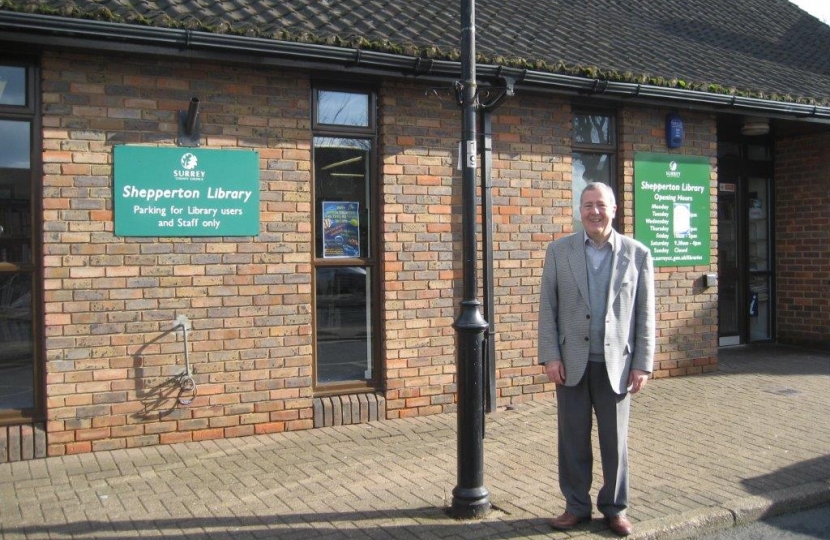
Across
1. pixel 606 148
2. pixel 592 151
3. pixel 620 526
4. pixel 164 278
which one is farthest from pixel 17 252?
pixel 606 148

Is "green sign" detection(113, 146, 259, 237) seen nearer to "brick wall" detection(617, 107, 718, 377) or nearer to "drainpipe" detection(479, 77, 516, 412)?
"drainpipe" detection(479, 77, 516, 412)

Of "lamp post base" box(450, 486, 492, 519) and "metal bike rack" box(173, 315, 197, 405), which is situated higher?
"metal bike rack" box(173, 315, 197, 405)

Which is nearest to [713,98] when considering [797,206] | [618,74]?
[618,74]

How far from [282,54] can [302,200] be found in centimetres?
122

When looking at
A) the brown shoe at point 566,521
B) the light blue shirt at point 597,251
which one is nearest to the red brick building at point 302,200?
the light blue shirt at point 597,251

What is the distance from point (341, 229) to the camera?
729 cm

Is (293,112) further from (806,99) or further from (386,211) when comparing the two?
(806,99)

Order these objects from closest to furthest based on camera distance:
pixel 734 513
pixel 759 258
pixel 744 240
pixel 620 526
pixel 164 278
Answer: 1. pixel 620 526
2. pixel 734 513
3. pixel 164 278
4. pixel 744 240
5. pixel 759 258

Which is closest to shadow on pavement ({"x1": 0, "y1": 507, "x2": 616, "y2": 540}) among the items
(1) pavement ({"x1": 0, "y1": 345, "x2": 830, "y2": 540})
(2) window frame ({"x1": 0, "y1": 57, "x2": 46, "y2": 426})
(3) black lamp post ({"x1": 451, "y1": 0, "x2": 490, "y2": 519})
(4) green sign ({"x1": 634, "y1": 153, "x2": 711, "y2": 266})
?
(1) pavement ({"x1": 0, "y1": 345, "x2": 830, "y2": 540})

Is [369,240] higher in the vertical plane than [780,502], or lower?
Result: higher

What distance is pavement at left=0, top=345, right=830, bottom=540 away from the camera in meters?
4.70

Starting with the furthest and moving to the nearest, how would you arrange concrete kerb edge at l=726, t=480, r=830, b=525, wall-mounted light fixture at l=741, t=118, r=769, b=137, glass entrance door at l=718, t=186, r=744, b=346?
1. glass entrance door at l=718, t=186, r=744, b=346
2. wall-mounted light fixture at l=741, t=118, r=769, b=137
3. concrete kerb edge at l=726, t=480, r=830, b=525

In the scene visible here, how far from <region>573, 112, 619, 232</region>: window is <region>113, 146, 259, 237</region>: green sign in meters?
3.58

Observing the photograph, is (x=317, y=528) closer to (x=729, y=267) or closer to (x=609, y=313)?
(x=609, y=313)
